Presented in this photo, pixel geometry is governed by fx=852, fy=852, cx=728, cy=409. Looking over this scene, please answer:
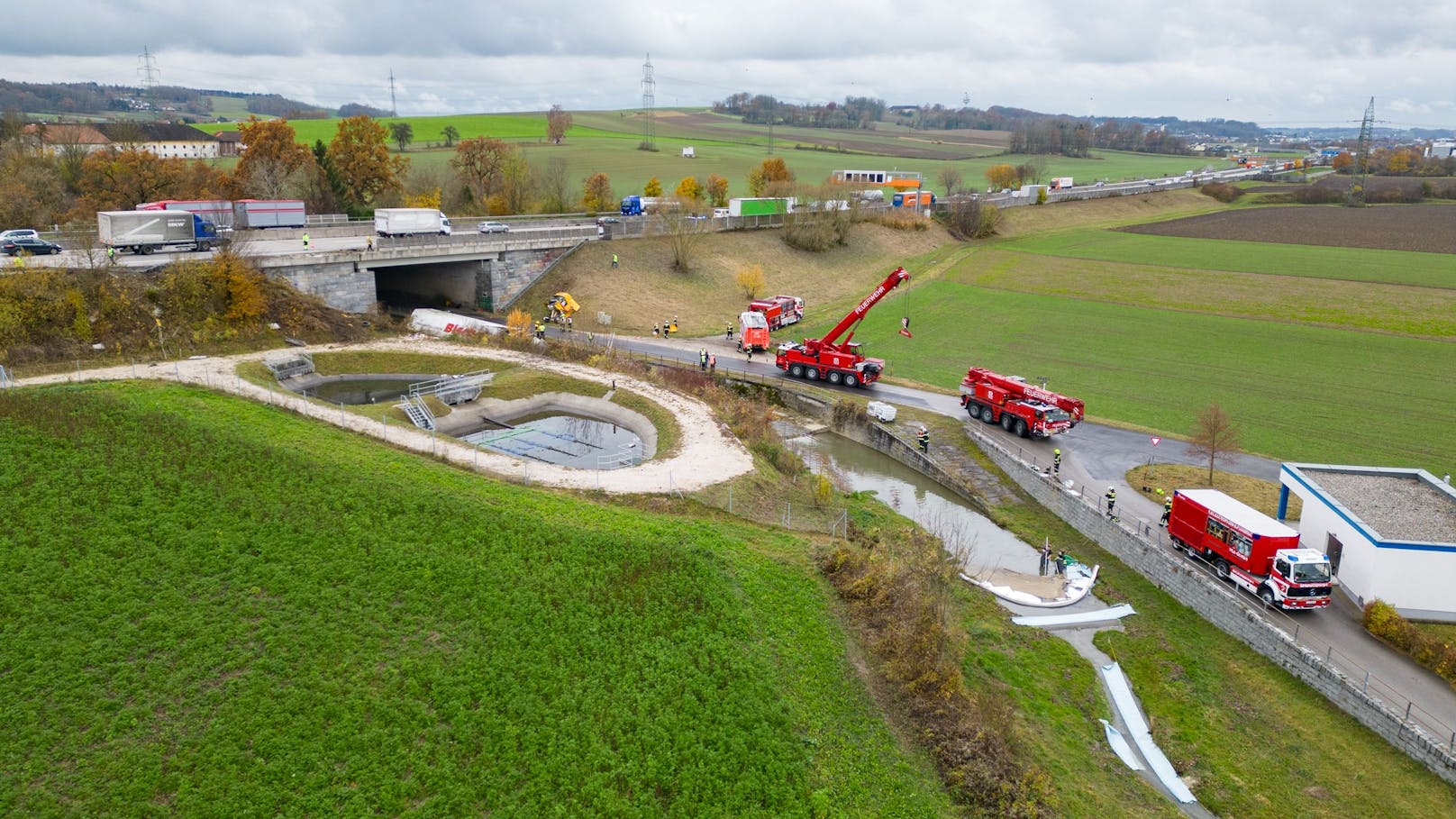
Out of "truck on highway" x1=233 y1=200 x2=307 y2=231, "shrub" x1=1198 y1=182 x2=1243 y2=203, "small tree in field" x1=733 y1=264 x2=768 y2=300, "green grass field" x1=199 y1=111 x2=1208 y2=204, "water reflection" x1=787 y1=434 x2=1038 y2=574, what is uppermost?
"green grass field" x1=199 y1=111 x2=1208 y2=204

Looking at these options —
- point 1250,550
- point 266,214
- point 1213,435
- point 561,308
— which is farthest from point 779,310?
point 1250,550

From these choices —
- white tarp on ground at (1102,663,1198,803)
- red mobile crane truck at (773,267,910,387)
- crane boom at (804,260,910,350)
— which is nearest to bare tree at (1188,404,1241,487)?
white tarp on ground at (1102,663,1198,803)

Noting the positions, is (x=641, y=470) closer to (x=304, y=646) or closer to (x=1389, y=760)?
(x=304, y=646)

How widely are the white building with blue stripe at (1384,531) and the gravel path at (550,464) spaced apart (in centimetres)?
1930

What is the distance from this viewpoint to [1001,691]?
21812 mm

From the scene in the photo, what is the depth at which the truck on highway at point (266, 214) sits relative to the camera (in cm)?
5794

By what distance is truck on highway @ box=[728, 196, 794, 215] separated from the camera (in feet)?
257

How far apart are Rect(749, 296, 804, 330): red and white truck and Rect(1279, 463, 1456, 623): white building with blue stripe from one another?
1323 inches

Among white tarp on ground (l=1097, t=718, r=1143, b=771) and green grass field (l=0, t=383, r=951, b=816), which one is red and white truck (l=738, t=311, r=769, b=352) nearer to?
green grass field (l=0, t=383, r=951, b=816)

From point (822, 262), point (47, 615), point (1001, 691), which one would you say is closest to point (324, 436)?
point (47, 615)

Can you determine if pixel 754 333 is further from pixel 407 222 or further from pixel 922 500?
pixel 407 222

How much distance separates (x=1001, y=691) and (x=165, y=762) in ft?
62.5

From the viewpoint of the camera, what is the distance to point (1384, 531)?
25.3 meters

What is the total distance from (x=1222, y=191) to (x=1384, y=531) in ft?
444
